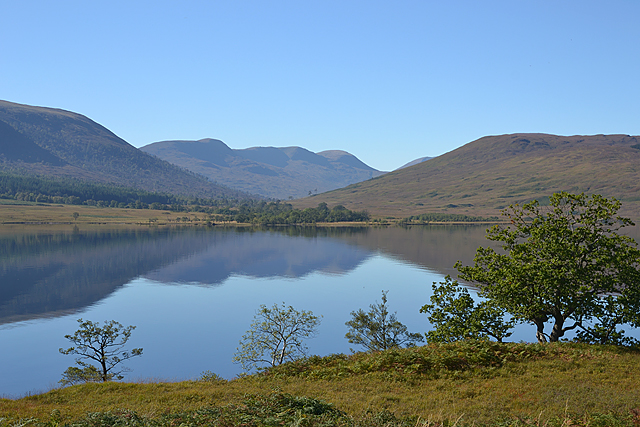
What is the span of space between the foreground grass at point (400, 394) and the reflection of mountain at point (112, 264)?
245ft

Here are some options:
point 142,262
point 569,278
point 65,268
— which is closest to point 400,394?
point 569,278

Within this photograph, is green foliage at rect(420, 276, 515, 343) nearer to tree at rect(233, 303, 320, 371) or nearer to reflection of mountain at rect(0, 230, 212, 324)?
tree at rect(233, 303, 320, 371)

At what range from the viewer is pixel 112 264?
14250 cm

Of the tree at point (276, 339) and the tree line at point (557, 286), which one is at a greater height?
the tree line at point (557, 286)

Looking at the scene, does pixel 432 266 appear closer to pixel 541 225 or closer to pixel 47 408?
pixel 541 225

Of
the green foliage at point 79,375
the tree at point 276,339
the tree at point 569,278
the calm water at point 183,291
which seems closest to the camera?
the tree at point 569,278

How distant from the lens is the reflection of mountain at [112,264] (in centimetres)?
9925

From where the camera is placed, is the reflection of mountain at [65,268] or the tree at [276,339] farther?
the reflection of mountain at [65,268]

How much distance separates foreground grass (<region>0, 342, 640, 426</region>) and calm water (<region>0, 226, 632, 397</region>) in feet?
46.7

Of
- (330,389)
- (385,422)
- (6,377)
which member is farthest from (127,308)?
(385,422)

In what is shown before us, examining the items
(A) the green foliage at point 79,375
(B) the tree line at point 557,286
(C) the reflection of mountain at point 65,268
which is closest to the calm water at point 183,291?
(C) the reflection of mountain at point 65,268

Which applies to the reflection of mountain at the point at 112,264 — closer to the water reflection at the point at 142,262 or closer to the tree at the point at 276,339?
the water reflection at the point at 142,262

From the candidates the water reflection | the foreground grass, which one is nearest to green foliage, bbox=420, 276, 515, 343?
the foreground grass

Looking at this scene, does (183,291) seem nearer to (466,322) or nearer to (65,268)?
(65,268)
